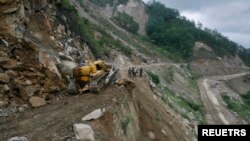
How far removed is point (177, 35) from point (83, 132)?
117378 mm

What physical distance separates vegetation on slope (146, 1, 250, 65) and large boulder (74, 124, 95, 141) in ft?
348

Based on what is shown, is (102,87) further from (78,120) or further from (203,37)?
(203,37)

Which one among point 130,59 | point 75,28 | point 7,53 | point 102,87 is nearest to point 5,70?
point 7,53

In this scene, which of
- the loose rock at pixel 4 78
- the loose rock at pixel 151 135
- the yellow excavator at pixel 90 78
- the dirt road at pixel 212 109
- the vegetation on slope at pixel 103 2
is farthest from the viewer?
the vegetation on slope at pixel 103 2

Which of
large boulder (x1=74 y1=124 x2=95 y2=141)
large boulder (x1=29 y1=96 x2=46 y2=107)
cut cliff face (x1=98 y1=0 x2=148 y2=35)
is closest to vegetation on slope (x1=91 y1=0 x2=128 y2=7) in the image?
cut cliff face (x1=98 y1=0 x2=148 y2=35)

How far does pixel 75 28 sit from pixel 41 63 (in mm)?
13256

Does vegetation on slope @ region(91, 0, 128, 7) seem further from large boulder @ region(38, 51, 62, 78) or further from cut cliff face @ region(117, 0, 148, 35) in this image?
large boulder @ region(38, 51, 62, 78)

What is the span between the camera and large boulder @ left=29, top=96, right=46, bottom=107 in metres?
20.0

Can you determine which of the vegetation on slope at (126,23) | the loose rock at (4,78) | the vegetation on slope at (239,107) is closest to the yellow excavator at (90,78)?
the loose rock at (4,78)

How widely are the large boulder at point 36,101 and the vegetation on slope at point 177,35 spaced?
103m

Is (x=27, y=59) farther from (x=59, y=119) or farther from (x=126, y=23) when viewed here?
(x=126, y=23)

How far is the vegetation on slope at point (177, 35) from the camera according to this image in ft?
425

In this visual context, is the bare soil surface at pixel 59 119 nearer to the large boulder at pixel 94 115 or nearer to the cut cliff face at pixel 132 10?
the large boulder at pixel 94 115

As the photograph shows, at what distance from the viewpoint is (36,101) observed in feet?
66.2
